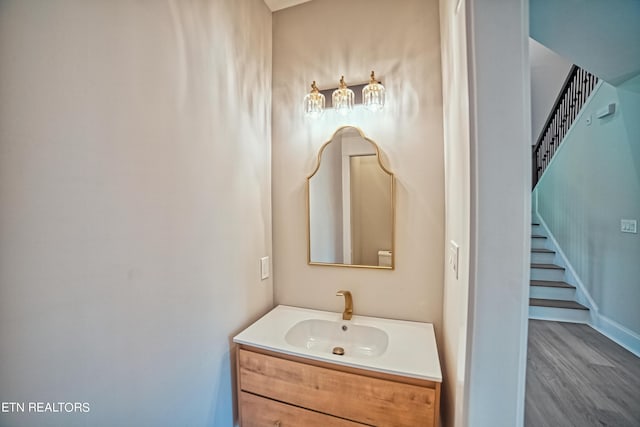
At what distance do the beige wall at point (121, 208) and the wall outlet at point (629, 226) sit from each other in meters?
3.50

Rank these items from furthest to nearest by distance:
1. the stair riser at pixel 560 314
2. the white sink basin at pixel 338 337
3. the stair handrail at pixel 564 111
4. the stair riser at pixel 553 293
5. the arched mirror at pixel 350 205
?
the stair handrail at pixel 564 111
the stair riser at pixel 553 293
the stair riser at pixel 560 314
the arched mirror at pixel 350 205
the white sink basin at pixel 338 337

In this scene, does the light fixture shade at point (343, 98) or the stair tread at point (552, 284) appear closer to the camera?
the light fixture shade at point (343, 98)

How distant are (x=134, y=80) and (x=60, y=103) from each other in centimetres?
26

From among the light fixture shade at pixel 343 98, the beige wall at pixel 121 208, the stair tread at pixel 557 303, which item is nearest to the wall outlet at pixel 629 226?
the stair tread at pixel 557 303

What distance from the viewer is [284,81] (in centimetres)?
172

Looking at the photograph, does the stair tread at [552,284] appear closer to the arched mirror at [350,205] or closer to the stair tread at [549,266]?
the stair tread at [549,266]

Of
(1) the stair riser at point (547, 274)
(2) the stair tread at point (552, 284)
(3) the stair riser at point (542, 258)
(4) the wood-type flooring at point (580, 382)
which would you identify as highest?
(3) the stair riser at point (542, 258)

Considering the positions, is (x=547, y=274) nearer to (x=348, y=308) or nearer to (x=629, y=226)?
(x=629, y=226)

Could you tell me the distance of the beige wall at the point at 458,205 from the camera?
31.8 inches

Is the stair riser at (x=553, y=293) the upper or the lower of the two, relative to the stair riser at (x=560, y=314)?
upper

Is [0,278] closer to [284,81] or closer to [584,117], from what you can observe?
[284,81]

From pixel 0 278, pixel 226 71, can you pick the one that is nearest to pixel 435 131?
pixel 226 71

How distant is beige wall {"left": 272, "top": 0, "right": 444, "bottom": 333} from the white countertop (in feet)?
0.28

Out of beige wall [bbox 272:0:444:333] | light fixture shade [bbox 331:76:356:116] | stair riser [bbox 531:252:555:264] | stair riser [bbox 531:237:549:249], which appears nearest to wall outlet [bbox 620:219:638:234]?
stair riser [bbox 531:252:555:264]
